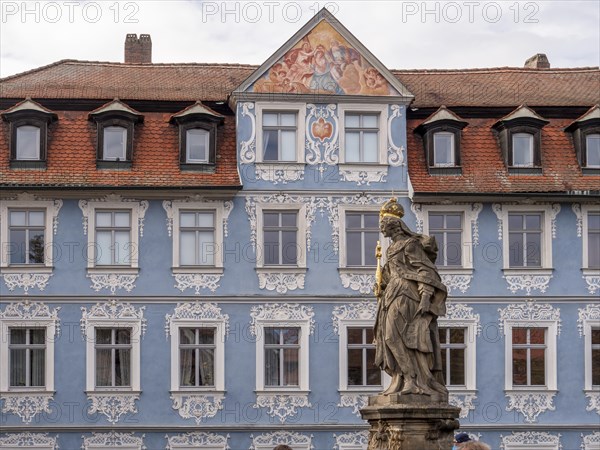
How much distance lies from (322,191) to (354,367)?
12.9ft

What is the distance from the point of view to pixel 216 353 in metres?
34.1

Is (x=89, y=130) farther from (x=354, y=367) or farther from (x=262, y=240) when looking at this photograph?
(x=354, y=367)

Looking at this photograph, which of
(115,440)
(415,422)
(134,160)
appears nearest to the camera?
(415,422)

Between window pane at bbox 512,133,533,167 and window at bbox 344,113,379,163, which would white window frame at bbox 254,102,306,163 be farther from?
window pane at bbox 512,133,533,167

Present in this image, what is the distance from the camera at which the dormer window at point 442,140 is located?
3512cm

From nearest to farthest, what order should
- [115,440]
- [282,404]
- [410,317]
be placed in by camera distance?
[410,317]
[115,440]
[282,404]

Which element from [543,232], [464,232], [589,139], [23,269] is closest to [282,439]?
[464,232]

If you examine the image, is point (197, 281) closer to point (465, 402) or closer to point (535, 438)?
point (465, 402)

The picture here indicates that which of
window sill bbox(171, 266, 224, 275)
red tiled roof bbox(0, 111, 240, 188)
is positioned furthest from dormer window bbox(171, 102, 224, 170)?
window sill bbox(171, 266, 224, 275)

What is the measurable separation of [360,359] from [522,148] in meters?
6.06

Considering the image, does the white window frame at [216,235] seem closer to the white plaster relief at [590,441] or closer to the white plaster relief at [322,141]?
the white plaster relief at [322,141]

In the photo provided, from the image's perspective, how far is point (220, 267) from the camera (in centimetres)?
3434

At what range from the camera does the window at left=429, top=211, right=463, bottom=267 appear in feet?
114

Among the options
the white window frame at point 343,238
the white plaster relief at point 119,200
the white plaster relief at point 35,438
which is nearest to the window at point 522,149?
the white window frame at point 343,238
